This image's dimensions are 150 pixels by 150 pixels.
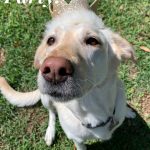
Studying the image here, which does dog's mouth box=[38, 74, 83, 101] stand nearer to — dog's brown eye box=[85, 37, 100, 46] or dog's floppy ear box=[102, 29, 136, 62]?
dog's brown eye box=[85, 37, 100, 46]

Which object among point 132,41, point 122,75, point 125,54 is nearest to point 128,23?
point 132,41

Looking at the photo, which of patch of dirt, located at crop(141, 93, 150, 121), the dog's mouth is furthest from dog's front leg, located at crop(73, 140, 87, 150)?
the dog's mouth

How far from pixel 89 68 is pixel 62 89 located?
231mm

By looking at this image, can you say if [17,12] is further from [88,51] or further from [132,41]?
[88,51]

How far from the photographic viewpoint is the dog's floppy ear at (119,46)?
2648 millimetres

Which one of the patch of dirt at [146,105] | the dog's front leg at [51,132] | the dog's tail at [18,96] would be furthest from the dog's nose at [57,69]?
the patch of dirt at [146,105]

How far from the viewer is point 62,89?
2275 mm

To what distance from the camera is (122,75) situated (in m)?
3.91

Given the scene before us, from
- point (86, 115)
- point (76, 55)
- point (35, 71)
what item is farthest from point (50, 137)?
point (76, 55)

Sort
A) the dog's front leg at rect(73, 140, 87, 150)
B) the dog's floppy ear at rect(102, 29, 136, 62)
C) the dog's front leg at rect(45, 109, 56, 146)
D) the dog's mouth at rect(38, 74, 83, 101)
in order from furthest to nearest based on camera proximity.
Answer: the dog's front leg at rect(45, 109, 56, 146) → the dog's front leg at rect(73, 140, 87, 150) → the dog's floppy ear at rect(102, 29, 136, 62) → the dog's mouth at rect(38, 74, 83, 101)

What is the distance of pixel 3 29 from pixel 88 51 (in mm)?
2069

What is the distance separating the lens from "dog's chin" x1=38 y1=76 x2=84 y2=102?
2.24m

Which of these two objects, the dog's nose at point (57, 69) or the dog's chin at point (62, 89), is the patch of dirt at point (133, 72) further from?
the dog's nose at point (57, 69)

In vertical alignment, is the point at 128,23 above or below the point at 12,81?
above
